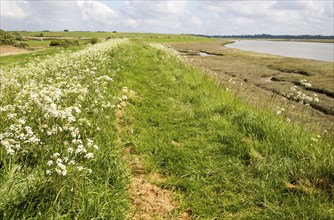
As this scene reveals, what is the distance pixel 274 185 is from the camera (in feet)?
20.4

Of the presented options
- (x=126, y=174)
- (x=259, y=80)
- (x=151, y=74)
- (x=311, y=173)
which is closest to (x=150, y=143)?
(x=126, y=174)

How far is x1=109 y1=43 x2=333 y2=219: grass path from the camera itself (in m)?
5.73

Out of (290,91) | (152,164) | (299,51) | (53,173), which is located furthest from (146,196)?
(299,51)

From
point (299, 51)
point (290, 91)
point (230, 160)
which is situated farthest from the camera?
point (299, 51)

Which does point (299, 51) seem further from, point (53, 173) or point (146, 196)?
point (53, 173)

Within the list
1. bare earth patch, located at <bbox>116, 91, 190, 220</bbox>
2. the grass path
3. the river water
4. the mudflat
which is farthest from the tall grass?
the river water

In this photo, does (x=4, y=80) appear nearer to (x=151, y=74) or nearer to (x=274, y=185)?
(x=274, y=185)

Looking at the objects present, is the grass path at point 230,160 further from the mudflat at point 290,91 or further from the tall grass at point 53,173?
the mudflat at point 290,91

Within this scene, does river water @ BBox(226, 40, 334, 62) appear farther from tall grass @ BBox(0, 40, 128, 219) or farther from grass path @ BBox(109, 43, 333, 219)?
tall grass @ BBox(0, 40, 128, 219)

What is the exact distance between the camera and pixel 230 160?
7.20m

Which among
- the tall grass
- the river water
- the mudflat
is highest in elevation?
the tall grass

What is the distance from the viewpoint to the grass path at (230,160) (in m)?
5.73

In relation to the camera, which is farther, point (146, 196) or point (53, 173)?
point (146, 196)

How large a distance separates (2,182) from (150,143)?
13.9 ft
